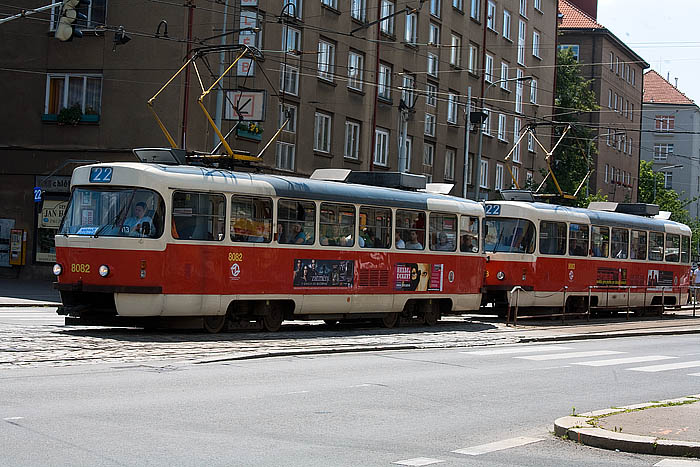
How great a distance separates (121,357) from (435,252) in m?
10.5

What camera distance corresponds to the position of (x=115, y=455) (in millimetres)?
7289

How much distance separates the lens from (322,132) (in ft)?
129

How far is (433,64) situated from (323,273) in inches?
1136

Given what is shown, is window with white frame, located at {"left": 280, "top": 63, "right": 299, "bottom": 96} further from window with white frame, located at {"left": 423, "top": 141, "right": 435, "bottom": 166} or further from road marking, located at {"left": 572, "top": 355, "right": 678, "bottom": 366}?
road marking, located at {"left": 572, "top": 355, "right": 678, "bottom": 366}

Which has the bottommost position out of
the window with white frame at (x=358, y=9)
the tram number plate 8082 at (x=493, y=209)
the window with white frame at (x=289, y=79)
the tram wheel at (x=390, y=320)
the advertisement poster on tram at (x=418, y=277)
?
the tram wheel at (x=390, y=320)

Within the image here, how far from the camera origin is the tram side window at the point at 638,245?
3147cm

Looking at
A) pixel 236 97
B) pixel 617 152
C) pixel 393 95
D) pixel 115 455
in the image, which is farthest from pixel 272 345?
pixel 617 152

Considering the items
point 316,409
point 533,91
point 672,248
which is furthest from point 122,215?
point 533,91

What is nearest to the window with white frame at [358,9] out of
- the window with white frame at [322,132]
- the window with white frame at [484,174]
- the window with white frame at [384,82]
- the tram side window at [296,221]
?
the window with white frame at [384,82]

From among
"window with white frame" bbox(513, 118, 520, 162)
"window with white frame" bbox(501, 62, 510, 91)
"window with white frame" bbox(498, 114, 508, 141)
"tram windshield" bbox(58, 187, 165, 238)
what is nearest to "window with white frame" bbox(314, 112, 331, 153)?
"window with white frame" bbox(498, 114, 508, 141)

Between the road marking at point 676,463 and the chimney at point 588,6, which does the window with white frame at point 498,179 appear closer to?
the chimney at point 588,6

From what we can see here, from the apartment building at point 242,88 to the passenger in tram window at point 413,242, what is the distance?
17.1 ft

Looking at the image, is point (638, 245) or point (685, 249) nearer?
point (638, 245)

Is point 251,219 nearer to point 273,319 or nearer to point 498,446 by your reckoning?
point 273,319
